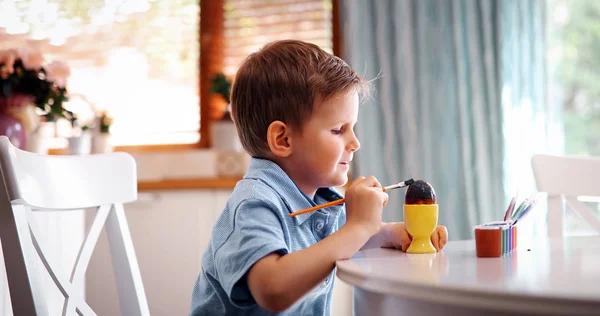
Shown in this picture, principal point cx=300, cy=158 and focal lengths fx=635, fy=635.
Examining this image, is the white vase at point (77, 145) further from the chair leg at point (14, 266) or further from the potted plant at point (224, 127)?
the chair leg at point (14, 266)

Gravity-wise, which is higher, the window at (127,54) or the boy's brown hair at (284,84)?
the window at (127,54)

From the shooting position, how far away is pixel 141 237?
2.76m

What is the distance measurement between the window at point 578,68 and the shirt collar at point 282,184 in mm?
1923

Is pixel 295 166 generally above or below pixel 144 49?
below

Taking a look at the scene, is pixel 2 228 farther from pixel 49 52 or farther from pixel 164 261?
pixel 49 52

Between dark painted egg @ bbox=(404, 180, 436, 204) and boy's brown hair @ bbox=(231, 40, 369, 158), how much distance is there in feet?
0.74

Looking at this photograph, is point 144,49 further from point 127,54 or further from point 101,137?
point 101,137

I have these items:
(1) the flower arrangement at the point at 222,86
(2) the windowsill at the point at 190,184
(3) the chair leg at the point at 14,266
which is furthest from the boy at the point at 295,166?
(1) the flower arrangement at the point at 222,86

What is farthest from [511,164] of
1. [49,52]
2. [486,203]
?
[49,52]

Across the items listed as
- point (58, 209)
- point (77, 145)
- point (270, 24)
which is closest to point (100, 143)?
point (77, 145)

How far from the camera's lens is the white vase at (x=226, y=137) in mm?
2799

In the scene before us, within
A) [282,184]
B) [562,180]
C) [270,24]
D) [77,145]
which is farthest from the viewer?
[270,24]

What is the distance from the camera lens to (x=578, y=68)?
2.62 metres

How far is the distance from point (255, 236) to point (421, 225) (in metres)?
0.26
